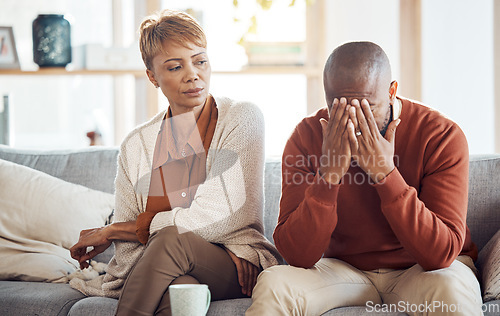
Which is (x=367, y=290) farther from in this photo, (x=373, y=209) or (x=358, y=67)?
(x=358, y=67)

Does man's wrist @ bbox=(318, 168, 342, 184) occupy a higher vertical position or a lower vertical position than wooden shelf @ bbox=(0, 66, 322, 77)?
lower

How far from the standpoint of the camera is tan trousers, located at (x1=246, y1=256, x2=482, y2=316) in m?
1.50

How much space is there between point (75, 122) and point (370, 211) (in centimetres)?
212

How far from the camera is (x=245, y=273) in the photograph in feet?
6.26

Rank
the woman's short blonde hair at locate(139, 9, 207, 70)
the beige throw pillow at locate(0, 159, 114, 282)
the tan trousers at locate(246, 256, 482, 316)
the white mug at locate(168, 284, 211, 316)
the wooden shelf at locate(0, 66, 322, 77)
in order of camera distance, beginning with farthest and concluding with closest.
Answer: the wooden shelf at locate(0, 66, 322, 77) < the beige throw pillow at locate(0, 159, 114, 282) < the woman's short blonde hair at locate(139, 9, 207, 70) < the tan trousers at locate(246, 256, 482, 316) < the white mug at locate(168, 284, 211, 316)

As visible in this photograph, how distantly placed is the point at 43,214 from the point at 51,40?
3.65ft

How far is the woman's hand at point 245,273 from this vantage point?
190 cm

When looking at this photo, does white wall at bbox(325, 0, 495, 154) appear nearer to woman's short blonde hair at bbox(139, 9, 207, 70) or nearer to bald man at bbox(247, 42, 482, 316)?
bald man at bbox(247, 42, 482, 316)

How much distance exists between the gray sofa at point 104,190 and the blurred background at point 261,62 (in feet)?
2.10

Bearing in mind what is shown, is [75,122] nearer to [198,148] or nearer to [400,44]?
[198,148]

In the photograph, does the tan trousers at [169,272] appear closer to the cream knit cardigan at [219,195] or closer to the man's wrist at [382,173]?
the cream knit cardigan at [219,195]

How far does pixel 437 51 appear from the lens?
3041 mm

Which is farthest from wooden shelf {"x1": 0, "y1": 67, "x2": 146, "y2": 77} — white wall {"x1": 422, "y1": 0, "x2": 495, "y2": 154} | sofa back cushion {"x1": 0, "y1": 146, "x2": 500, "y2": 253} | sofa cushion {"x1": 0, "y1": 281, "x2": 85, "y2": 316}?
white wall {"x1": 422, "y1": 0, "x2": 495, "y2": 154}

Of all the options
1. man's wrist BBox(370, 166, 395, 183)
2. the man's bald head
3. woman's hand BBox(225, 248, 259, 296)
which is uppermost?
the man's bald head
